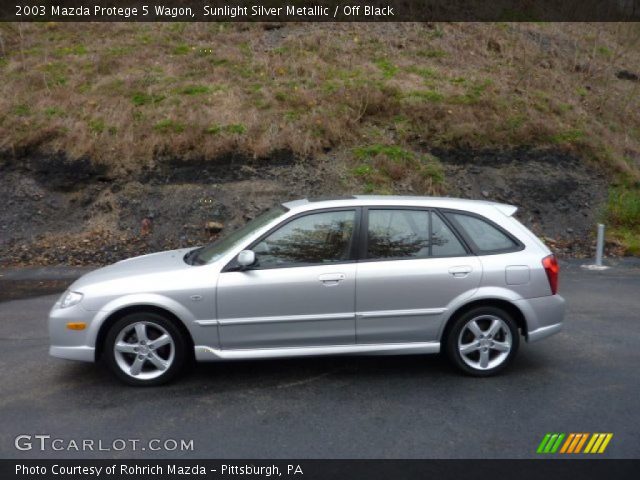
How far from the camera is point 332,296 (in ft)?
16.4

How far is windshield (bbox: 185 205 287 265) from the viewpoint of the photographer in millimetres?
5270

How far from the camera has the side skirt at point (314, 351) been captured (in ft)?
16.4

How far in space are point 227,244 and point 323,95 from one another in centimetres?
1053

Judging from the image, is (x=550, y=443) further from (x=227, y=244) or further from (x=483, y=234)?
(x=227, y=244)

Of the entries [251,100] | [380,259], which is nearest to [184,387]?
[380,259]

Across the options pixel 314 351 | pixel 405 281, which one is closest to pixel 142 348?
pixel 314 351

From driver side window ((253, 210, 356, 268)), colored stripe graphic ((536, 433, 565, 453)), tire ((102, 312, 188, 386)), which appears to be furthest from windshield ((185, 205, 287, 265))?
colored stripe graphic ((536, 433, 565, 453))

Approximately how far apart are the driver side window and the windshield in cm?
23

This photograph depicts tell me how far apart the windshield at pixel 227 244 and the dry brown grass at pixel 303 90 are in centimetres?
801

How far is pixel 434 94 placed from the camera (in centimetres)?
1562

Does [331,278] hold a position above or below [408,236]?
below

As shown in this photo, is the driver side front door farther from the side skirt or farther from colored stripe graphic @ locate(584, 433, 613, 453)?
colored stripe graphic @ locate(584, 433, 613, 453)

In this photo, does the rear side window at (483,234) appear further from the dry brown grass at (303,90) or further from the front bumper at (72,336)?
the dry brown grass at (303,90)
